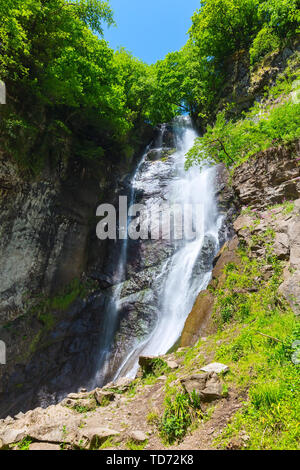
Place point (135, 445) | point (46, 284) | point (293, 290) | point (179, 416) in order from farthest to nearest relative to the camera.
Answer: point (46, 284)
point (293, 290)
point (179, 416)
point (135, 445)

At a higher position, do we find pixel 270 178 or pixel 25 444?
pixel 270 178

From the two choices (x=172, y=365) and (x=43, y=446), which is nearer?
(x=43, y=446)

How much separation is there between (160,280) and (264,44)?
45.9 feet

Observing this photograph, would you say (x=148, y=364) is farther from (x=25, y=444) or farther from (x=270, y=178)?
(x=270, y=178)

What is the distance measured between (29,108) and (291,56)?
1242 centimetres

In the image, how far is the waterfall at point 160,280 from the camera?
10.4 meters

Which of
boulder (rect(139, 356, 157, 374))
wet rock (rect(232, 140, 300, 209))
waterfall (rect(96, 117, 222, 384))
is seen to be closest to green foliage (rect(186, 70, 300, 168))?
wet rock (rect(232, 140, 300, 209))

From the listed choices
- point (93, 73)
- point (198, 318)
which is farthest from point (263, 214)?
point (93, 73)

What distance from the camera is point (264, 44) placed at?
1424 centimetres

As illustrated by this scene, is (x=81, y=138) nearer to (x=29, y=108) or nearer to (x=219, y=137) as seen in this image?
(x=29, y=108)

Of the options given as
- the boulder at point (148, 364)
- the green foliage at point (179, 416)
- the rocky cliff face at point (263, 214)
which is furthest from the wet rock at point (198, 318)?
the green foliage at point (179, 416)

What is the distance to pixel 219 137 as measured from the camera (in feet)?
28.4

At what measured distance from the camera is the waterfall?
10422 mm
